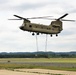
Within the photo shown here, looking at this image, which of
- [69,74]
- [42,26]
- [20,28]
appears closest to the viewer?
[69,74]

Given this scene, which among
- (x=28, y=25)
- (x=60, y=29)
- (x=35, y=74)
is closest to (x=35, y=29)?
(x=28, y=25)

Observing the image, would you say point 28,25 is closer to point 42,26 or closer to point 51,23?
point 42,26

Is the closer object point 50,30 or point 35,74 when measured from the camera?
point 35,74

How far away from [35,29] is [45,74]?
27001mm

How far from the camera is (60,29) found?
93.7m

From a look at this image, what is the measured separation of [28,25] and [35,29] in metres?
2.42

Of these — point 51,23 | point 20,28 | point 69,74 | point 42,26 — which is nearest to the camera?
point 69,74

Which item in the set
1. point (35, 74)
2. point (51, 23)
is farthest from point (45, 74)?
point (51, 23)

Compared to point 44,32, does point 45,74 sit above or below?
below

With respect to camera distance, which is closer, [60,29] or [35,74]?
[35,74]

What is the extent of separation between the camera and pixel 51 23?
96.6m

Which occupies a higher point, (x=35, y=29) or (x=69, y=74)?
(x=35, y=29)

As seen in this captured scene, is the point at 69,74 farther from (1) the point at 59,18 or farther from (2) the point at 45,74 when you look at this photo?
(1) the point at 59,18

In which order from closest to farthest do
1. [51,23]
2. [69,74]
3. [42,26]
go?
[69,74], [42,26], [51,23]
